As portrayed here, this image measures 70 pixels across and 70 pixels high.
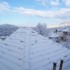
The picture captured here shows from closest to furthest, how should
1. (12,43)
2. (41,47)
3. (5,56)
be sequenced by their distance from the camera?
1. (5,56)
2. (41,47)
3. (12,43)

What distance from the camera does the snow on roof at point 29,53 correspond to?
174 inches

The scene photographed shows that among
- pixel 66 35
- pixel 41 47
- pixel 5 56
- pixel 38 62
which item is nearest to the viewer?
pixel 38 62

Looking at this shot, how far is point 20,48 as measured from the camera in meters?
5.25

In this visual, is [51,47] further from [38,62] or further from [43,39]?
[38,62]

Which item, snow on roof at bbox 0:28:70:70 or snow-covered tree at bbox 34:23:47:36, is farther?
snow-covered tree at bbox 34:23:47:36

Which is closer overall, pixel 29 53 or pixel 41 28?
pixel 29 53

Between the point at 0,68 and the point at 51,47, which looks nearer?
the point at 0,68

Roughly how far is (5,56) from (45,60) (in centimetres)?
167

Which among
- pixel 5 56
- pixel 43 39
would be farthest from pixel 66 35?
pixel 5 56

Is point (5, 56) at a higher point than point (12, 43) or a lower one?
lower

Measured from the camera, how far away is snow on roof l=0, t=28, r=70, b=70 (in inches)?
174

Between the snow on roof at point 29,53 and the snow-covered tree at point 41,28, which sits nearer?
the snow on roof at point 29,53

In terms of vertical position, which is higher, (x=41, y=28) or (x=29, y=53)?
(x=41, y=28)

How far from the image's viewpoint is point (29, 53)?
486 cm
